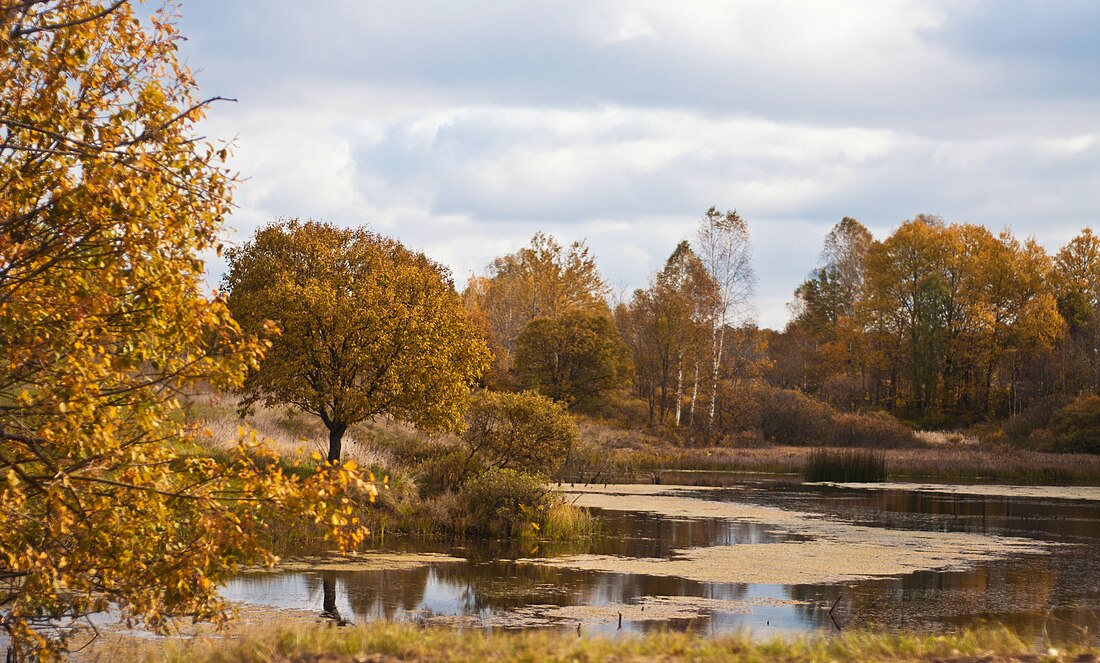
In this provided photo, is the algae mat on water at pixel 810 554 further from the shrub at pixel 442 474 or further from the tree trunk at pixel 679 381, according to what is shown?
the tree trunk at pixel 679 381

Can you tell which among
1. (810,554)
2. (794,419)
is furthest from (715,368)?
(810,554)

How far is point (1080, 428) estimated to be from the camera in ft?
152

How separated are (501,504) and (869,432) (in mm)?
35880

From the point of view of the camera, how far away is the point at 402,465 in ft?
79.9

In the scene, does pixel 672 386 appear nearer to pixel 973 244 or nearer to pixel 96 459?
pixel 973 244

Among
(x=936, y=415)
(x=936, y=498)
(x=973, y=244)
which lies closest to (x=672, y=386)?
(x=936, y=415)

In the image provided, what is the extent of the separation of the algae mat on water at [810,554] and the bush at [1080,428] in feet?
88.6

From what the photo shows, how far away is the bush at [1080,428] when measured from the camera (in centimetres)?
4609

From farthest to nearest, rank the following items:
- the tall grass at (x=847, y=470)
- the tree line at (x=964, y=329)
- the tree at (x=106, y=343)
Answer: the tree line at (x=964, y=329), the tall grass at (x=847, y=470), the tree at (x=106, y=343)

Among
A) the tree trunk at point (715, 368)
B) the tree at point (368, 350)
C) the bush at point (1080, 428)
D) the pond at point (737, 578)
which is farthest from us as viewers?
the tree trunk at point (715, 368)

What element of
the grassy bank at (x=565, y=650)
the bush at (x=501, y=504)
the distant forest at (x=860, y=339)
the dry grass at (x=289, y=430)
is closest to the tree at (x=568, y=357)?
the distant forest at (x=860, y=339)

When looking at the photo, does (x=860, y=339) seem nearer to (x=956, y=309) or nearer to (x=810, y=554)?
(x=956, y=309)

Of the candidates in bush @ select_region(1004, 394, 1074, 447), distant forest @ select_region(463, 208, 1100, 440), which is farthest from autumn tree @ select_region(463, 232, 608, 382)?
bush @ select_region(1004, 394, 1074, 447)

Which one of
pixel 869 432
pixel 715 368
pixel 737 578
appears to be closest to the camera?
pixel 737 578
